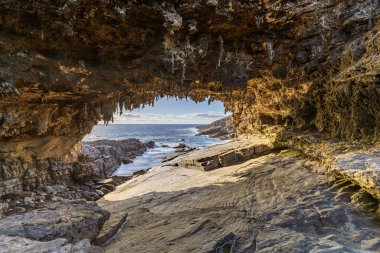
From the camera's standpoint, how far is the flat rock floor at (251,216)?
5.30m

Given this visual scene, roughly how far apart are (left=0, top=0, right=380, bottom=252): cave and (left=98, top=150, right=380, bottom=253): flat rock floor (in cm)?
5

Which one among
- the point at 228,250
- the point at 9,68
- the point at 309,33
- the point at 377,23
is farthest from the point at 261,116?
the point at 9,68

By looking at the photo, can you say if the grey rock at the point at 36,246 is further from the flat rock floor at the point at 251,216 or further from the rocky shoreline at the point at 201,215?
the flat rock floor at the point at 251,216

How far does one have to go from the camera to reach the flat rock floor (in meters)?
5.30

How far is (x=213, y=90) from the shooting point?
13062 mm

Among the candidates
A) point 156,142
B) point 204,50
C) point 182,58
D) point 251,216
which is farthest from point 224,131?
point 251,216

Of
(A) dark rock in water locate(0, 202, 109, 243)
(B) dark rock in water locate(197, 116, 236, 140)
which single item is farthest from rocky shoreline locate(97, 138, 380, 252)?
(B) dark rock in water locate(197, 116, 236, 140)

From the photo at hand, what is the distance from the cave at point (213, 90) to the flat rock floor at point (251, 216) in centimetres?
5

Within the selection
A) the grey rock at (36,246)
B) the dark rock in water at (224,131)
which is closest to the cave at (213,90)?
the grey rock at (36,246)

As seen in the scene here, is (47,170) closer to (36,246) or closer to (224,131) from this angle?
(36,246)

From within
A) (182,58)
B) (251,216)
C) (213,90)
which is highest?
(182,58)

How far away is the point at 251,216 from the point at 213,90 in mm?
7851

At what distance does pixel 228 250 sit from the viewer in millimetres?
5457

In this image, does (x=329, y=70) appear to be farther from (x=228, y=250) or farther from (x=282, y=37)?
(x=228, y=250)
